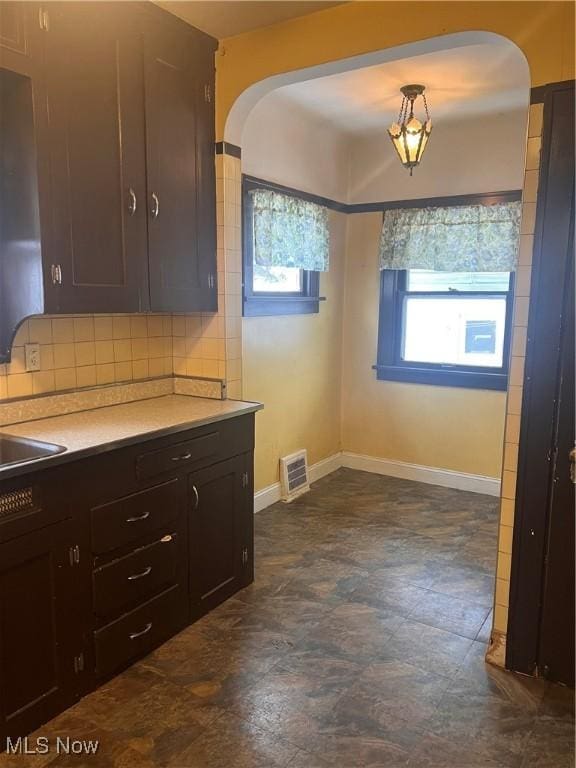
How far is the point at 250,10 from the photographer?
2385 mm

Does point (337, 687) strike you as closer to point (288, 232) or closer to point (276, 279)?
point (276, 279)

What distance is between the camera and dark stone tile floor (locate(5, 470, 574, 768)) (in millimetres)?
1816

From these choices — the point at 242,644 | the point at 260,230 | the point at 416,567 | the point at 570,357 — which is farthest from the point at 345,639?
the point at 260,230

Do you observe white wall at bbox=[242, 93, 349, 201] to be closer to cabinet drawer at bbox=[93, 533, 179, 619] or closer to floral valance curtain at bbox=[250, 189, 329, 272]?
floral valance curtain at bbox=[250, 189, 329, 272]

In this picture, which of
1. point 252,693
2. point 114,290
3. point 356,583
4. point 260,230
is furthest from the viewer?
point 260,230

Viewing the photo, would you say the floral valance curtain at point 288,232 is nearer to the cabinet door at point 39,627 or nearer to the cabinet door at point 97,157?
the cabinet door at point 97,157

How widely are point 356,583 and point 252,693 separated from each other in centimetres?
96

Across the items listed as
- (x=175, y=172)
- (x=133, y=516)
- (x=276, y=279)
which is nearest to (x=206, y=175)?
(x=175, y=172)

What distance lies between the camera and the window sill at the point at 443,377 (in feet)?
13.3

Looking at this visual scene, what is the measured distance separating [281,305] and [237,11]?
1.76m

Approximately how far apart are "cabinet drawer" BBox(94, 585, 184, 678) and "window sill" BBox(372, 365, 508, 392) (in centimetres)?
261

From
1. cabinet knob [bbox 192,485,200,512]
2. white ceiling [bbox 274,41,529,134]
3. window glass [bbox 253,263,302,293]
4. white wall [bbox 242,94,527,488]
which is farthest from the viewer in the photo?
white wall [bbox 242,94,527,488]

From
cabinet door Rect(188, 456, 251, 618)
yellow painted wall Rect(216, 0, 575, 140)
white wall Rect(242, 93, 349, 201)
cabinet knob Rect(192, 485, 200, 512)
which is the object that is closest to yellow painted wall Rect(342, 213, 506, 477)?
white wall Rect(242, 93, 349, 201)

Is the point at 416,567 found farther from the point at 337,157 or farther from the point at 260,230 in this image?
the point at 337,157
